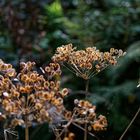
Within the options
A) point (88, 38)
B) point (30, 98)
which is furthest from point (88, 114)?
point (88, 38)

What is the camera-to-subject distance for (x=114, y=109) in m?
2.81

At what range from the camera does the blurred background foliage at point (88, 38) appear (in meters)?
2.96

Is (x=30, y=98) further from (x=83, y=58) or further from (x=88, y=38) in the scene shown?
(x=88, y=38)

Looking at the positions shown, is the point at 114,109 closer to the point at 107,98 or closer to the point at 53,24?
the point at 107,98

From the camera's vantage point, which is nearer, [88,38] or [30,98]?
[30,98]

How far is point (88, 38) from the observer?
10.9 feet

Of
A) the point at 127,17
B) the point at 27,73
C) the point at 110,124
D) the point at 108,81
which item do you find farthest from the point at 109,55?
the point at 127,17

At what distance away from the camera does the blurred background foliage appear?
2955 millimetres

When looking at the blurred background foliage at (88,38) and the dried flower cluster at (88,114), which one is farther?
the blurred background foliage at (88,38)

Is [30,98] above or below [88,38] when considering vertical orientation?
below

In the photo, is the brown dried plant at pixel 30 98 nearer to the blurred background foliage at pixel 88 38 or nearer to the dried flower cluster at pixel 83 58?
the dried flower cluster at pixel 83 58

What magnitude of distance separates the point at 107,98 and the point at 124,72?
1.50ft

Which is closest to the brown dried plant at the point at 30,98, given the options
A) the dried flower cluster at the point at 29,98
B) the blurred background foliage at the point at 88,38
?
the dried flower cluster at the point at 29,98

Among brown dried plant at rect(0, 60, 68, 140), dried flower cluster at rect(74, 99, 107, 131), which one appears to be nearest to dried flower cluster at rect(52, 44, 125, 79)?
brown dried plant at rect(0, 60, 68, 140)
